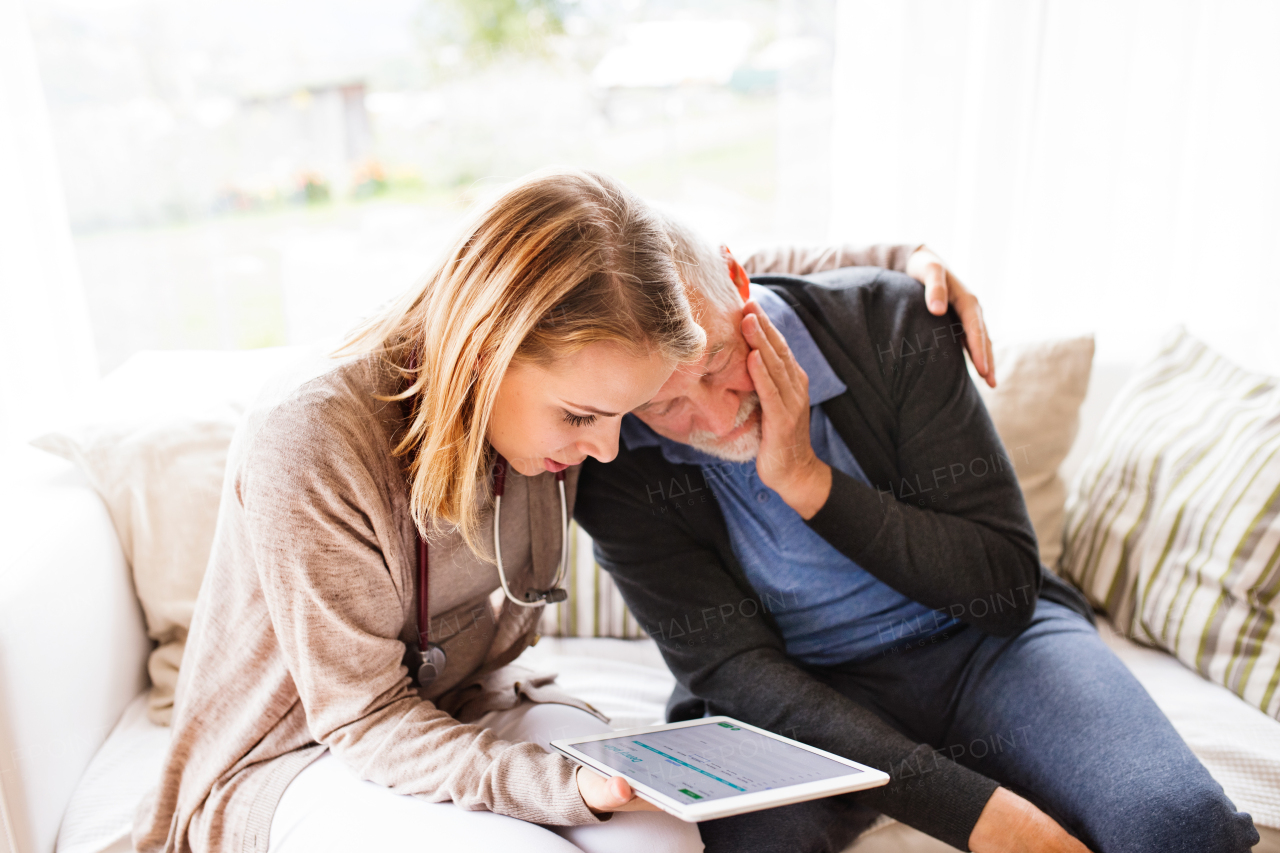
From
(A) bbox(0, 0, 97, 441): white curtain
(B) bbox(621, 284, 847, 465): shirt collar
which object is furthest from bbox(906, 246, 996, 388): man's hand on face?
(A) bbox(0, 0, 97, 441): white curtain

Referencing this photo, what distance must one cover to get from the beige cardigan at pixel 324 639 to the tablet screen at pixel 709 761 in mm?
78

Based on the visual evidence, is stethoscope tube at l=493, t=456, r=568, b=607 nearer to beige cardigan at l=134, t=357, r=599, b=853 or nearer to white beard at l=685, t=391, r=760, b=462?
beige cardigan at l=134, t=357, r=599, b=853

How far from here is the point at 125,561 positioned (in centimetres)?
149

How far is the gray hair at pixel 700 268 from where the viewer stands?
3.74 ft

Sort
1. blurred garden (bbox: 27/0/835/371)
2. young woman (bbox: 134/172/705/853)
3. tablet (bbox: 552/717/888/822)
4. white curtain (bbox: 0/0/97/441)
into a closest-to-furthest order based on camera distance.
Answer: tablet (bbox: 552/717/888/822) < young woman (bbox: 134/172/705/853) < white curtain (bbox: 0/0/97/441) < blurred garden (bbox: 27/0/835/371)

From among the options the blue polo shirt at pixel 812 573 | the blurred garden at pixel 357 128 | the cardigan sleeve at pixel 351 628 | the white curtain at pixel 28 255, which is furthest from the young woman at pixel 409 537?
the blurred garden at pixel 357 128

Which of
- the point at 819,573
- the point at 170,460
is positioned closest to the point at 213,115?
the point at 170,460

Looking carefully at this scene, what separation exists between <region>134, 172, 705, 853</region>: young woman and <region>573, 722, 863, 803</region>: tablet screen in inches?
1.9

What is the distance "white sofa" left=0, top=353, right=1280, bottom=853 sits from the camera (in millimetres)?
1181

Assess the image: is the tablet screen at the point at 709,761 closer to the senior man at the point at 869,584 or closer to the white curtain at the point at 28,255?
the senior man at the point at 869,584

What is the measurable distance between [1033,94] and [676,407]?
1.55 m

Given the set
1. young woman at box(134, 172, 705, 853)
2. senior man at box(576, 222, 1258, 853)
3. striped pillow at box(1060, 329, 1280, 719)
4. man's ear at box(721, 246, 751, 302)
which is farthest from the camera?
striped pillow at box(1060, 329, 1280, 719)

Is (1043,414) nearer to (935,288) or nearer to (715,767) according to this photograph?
(935,288)

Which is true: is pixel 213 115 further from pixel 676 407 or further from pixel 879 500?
pixel 879 500
